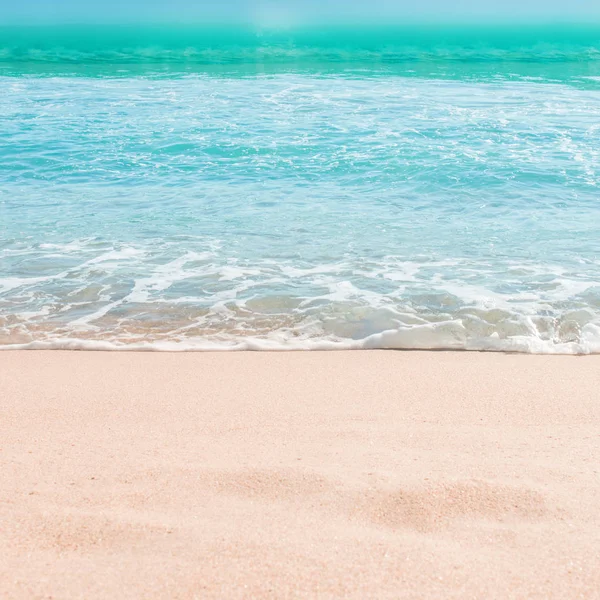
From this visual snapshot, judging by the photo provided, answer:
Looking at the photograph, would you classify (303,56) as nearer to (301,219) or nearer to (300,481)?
(301,219)

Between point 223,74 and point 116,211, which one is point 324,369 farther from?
point 223,74

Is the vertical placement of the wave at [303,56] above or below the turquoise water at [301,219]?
above

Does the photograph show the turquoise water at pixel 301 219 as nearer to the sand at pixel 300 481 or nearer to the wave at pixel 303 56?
the sand at pixel 300 481

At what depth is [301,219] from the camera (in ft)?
24.5

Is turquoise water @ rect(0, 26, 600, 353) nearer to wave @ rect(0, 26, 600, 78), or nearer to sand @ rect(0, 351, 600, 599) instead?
sand @ rect(0, 351, 600, 599)

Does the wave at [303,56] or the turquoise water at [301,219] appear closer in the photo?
the turquoise water at [301,219]

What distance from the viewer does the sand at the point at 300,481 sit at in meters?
1.89

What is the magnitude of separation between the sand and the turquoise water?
87 centimetres

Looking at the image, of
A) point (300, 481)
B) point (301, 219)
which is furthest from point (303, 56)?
point (300, 481)

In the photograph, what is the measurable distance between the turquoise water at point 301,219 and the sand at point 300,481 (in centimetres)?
87

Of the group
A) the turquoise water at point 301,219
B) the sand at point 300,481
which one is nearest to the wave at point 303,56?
the turquoise water at point 301,219

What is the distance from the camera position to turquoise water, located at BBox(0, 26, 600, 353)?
487 cm

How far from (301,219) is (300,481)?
17.1 feet

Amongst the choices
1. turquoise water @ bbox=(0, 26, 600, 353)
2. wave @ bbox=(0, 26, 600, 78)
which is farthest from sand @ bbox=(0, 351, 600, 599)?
wave @ bbox=(0, 26, 600, 78)
